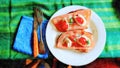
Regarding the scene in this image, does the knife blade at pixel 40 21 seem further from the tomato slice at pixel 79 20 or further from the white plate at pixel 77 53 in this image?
the tomato slice at pixel 79 20

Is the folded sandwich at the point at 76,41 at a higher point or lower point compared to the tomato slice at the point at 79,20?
lower

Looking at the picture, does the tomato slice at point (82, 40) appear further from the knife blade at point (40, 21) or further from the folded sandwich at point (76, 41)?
the knife blade at point (40, 21)

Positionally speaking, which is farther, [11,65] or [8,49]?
[11,65]

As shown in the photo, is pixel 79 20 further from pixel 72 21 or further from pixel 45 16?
pixel 45 16

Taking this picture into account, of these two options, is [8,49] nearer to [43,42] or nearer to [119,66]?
[43,42]

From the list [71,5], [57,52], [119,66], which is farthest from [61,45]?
[119,66]

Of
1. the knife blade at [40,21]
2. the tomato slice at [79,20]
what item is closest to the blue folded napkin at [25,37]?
the knife blade at [40,21]

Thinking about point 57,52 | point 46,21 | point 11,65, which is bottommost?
point 11,65

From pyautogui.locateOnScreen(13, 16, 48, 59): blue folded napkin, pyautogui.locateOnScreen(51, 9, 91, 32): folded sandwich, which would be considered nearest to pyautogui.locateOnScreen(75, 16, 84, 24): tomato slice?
pyautogui.locateOnScreen(51, 9, 91, 32): folded sandwich
